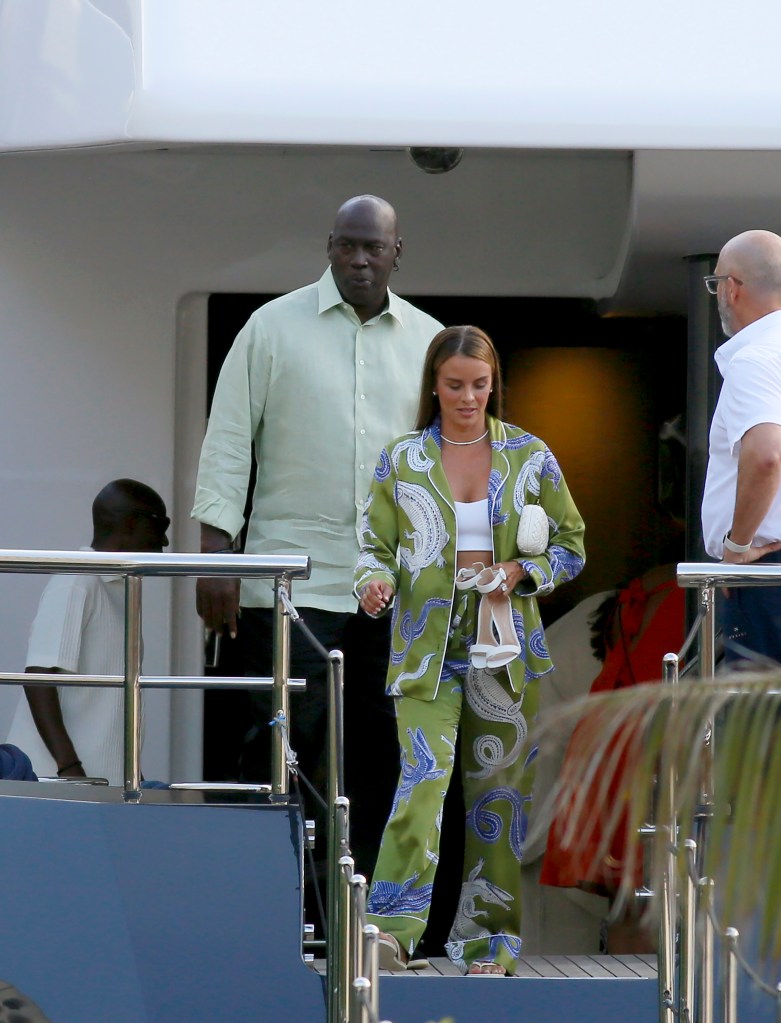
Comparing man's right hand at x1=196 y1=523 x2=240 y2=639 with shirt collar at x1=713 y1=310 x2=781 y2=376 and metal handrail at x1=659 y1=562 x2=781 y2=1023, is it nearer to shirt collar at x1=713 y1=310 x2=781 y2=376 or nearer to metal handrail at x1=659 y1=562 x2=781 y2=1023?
metal handrail at x1=659 y1=562 x2=781 y2=1023

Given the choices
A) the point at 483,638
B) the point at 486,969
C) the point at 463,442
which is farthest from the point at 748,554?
the point at 486,969

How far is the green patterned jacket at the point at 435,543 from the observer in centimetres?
408

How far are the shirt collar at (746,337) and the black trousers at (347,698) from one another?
1213 mm

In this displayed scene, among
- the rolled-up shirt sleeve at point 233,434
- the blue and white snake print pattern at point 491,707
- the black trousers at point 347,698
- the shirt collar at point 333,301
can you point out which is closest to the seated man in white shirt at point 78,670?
the black trousers at point 347,698

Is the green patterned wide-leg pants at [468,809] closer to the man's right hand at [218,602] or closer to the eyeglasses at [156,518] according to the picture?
the man's right hand at [218,602]

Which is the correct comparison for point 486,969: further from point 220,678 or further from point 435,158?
point 435,158

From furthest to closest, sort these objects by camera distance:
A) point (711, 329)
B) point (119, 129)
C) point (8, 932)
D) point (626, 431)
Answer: point (626, 431) < point (711, 329) < point (119, 129) < point (8, 932)

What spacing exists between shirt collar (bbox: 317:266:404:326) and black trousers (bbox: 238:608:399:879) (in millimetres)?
825

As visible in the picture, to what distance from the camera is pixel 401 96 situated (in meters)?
4.57

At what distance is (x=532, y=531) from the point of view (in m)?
4.10

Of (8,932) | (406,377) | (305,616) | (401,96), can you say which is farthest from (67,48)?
(8,932)

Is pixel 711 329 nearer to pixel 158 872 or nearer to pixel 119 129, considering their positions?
Answer: pixel 119 129

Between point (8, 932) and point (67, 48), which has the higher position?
point (67, 48)

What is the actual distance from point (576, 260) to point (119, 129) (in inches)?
75.1
